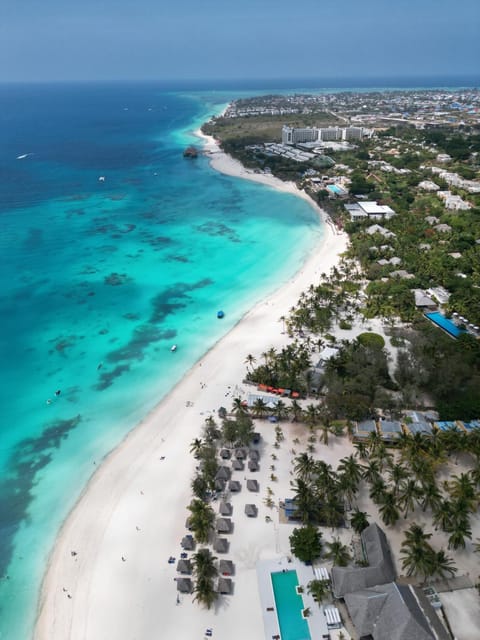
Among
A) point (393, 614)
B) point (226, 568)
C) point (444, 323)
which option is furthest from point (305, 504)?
point (444, 323)

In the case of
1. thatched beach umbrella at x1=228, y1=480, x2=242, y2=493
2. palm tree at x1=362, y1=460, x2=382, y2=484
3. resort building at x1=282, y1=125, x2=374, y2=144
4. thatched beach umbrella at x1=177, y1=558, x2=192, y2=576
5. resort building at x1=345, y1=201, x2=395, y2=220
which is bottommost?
thatched beach umbrella at x1=177, y1=558, x2=192, y2=576

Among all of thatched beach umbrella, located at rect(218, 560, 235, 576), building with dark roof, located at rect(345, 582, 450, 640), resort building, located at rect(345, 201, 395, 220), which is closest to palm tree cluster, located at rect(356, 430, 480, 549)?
building with dark roof, located at rect(345, 582, 450, 640)

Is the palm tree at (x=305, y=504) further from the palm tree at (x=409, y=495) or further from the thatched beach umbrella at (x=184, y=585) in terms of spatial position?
the thatched beach umbrella at (x=184, y=585)

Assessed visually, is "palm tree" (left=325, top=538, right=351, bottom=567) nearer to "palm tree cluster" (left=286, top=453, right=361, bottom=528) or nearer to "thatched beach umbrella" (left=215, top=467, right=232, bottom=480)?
"palm tree cluster" (left=286, top=453, right=361, bottom=528)

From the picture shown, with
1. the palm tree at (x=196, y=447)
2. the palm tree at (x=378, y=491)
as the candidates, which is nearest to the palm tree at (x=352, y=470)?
the palm tree at (x=378, y=491)

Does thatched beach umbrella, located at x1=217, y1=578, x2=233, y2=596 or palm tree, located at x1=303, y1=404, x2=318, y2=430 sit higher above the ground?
palm tree, located at x1=303, y1=404, x2=318, y2=430

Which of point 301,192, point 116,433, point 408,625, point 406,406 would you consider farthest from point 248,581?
point 301,192
